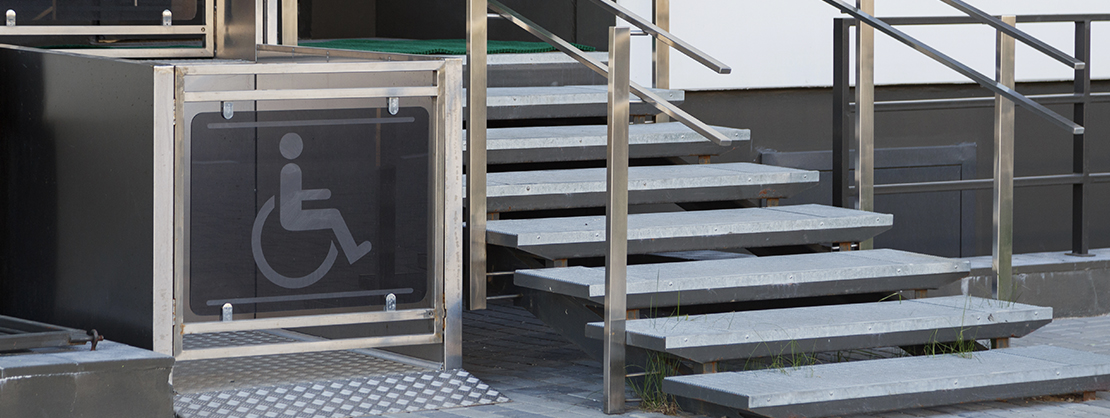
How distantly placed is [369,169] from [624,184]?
33.9 inches

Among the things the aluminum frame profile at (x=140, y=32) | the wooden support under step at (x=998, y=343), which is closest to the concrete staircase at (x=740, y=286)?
the wooden support under step at (x=998, y=343)

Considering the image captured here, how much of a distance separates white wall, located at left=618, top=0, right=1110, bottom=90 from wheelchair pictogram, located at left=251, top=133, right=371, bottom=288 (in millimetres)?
2698

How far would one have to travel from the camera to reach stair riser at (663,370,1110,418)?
443 cm

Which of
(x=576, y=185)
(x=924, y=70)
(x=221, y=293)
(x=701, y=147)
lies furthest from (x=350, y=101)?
(x=924, y=70)

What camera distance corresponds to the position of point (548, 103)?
20.5 ft

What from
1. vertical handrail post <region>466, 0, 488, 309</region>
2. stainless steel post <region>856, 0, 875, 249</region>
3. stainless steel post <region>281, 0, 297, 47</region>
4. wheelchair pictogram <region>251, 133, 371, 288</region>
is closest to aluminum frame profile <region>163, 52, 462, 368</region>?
wheelchair pictogram <region>251, 133, 371, 288</region>

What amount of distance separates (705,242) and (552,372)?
0.78m

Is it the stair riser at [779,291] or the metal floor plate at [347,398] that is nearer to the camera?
the metal floor plate at [347,398]

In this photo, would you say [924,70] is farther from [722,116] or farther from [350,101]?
[350,101]

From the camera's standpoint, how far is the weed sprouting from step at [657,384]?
15.4 feet

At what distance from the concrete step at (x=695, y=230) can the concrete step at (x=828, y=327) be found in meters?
0.43

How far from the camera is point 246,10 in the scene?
605cm

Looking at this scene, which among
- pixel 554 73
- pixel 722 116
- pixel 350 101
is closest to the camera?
pixel 350 101

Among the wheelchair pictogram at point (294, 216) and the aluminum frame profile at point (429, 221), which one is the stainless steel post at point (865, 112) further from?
the wheelchair pictogram at point (294, 216)
